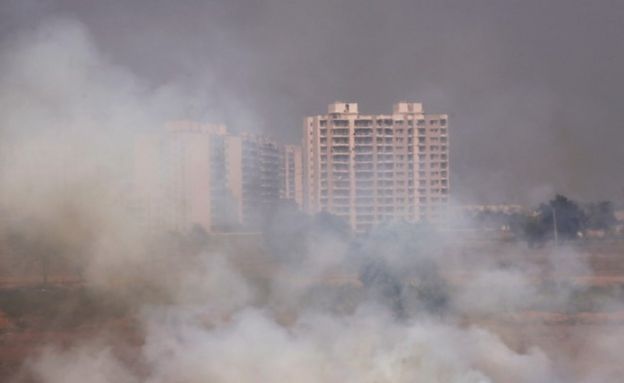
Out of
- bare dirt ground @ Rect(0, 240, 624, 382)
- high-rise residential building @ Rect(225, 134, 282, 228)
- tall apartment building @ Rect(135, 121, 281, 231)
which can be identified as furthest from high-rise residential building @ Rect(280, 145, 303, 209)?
bare dirt ground @ Rect(0, 240, 624, 382)

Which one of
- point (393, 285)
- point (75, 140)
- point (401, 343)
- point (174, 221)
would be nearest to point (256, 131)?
point (174, 221)

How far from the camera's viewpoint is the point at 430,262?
68.3 feet

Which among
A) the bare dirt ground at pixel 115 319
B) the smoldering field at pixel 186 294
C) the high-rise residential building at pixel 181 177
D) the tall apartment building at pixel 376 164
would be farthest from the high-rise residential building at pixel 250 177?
the tall apartment building at pixel 376 164

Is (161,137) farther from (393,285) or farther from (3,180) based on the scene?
(393,285)

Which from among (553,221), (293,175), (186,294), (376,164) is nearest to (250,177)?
(186,294)

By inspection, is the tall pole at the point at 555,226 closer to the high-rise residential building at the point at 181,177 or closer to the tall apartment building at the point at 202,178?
the tall apartment building at the point at 202,178

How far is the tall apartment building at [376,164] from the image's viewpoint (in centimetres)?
3155

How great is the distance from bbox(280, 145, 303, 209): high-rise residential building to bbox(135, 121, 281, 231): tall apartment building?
699 cm

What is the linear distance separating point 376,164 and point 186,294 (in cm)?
1842

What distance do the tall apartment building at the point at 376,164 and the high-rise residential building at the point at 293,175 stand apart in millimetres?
247

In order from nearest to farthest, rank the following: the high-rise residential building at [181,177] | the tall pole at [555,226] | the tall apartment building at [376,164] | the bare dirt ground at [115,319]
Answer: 1. the bare dirt ground at [115,319]
2. the high-rise residential building at [181,177]
3. the tall pole at [555,226]
4. the tall apartment building at [376,164]

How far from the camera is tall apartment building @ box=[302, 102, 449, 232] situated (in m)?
31.5

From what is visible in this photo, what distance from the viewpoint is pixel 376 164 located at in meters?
35.1

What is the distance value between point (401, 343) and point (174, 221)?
21.0 feet
